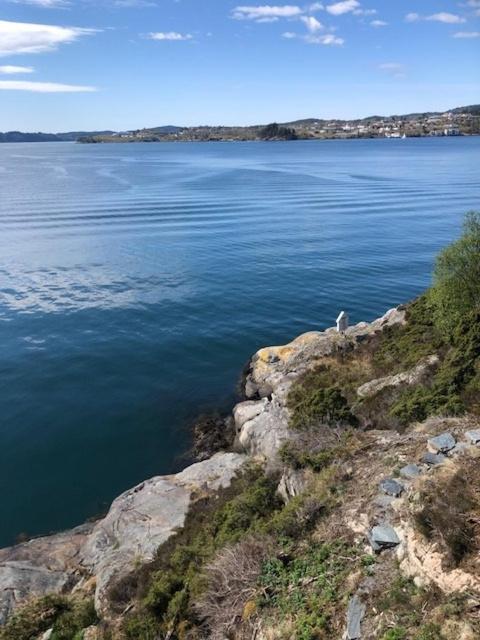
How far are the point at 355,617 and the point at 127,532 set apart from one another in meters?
10.3

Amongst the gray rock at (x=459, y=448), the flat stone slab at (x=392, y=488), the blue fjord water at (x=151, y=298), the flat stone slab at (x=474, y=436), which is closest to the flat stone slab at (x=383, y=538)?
the flat stone slab at (x=392, y=488)

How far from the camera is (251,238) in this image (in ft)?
200

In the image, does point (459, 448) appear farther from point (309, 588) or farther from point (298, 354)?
point (298, 354)

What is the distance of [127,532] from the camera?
17281 mm

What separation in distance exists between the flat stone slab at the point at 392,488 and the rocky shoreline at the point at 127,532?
139 inches

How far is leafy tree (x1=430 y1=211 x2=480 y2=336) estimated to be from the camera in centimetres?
2270

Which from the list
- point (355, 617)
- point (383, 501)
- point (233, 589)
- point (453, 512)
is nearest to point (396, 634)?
point (355, 617)

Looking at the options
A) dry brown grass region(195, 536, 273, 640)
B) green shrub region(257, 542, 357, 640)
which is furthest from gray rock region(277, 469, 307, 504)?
green shrub region(257, 542, 357, 640)

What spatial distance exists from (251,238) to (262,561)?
52005 millimetres

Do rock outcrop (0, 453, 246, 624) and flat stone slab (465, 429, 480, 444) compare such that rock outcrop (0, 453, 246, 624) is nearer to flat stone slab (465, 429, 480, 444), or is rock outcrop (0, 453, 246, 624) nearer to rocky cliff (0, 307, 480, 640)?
rocky cliff (0, 307, 480, 640)

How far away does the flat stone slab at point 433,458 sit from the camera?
11608 millimetres

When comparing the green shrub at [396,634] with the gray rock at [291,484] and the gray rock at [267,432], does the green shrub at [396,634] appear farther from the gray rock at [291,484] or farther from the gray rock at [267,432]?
the gray rock at [267,432]

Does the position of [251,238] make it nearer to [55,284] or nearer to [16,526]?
[55,284]

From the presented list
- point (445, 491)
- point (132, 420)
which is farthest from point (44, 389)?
point (445, 491)
